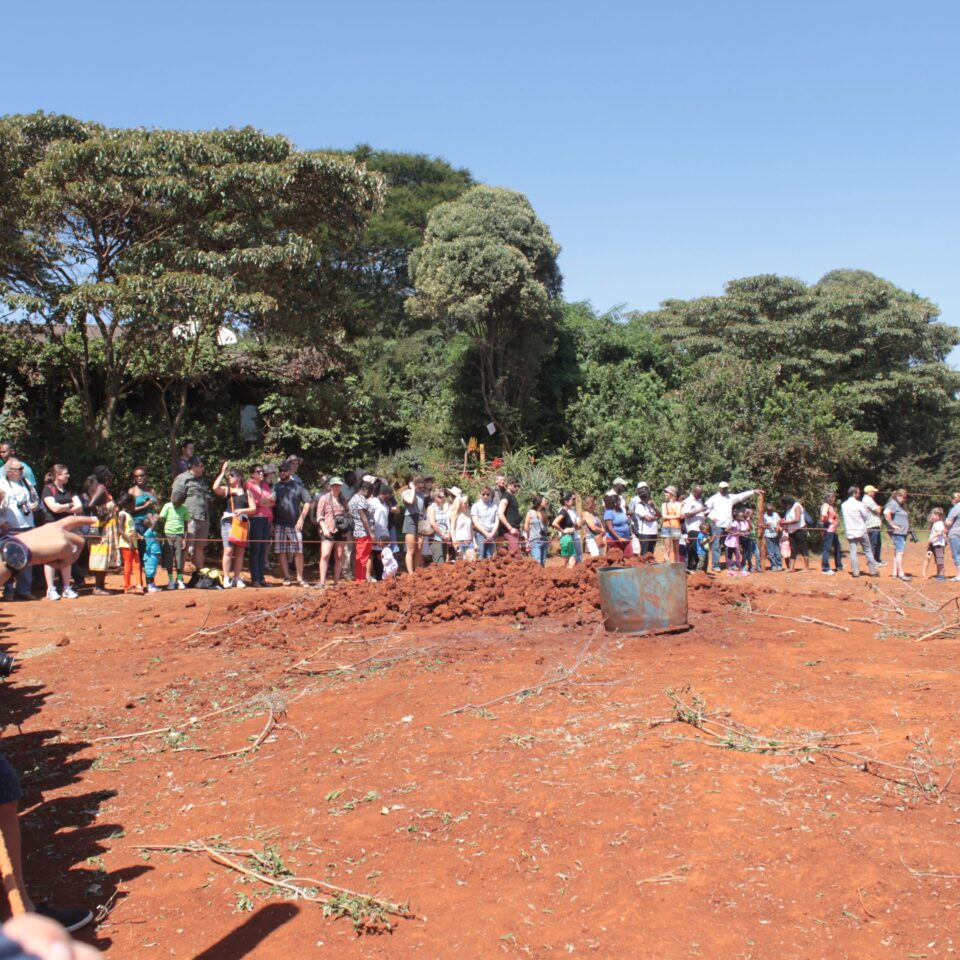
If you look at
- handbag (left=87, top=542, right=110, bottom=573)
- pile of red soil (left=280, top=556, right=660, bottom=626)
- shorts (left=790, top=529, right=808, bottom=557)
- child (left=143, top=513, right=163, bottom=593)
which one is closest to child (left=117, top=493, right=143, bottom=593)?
child (left=143, top=513, right=163, bottom=593)

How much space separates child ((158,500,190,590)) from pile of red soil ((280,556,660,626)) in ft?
9.47

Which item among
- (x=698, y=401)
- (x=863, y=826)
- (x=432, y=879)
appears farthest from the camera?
(x=698, y=401)

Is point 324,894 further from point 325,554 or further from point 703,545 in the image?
point 703,545

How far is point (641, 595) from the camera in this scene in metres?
8.63

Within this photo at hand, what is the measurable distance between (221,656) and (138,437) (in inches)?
394

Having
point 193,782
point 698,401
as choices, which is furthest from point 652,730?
point 698,401

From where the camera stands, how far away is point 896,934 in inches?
152

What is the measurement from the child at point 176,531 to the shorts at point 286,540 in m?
1.18

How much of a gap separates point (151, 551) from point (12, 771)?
9.10 metres

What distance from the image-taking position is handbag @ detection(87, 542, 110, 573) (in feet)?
38.8

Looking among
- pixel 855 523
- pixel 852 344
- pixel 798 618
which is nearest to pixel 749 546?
pixel 855 523

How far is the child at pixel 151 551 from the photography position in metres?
12.2

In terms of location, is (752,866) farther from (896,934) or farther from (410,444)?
(410,444)

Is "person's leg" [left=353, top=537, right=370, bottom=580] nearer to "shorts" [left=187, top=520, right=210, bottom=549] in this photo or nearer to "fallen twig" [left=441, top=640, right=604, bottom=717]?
"shorts" [left=187, top=520, right=210, bottom=549]
